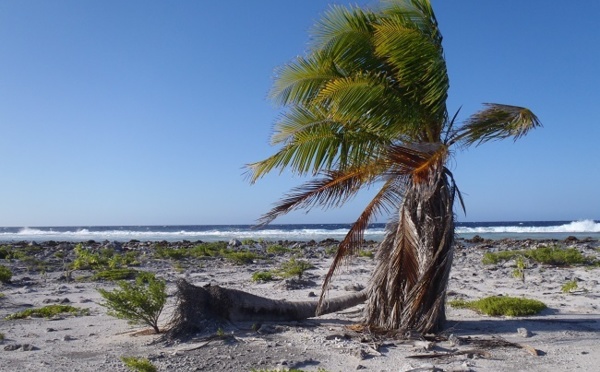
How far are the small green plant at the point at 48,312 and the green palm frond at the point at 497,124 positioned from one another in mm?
7390

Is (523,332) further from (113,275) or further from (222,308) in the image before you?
(113,275)

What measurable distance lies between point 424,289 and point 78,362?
445 cm

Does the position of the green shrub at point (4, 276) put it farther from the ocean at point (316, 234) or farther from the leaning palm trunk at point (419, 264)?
the ocean at point (316, 234)

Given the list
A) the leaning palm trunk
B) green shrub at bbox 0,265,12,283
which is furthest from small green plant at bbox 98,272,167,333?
green shrub at bbox 0,265,12,283

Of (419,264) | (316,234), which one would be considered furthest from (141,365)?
(316,234)

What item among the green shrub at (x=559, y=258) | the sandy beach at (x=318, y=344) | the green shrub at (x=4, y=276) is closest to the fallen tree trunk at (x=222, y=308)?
the sandy beach at (x=318, y=344)

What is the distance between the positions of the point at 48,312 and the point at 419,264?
6755mm

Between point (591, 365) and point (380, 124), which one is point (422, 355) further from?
point (380, 124)

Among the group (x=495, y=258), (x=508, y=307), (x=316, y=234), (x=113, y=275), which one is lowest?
(x=508, y=307)

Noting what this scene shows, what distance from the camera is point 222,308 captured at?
7.84m

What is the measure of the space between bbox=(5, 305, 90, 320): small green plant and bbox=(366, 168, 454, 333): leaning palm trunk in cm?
586

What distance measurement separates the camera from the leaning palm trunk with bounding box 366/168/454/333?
7078 mm

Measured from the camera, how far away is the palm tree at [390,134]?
695 centimetres

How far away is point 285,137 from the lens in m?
7.47
